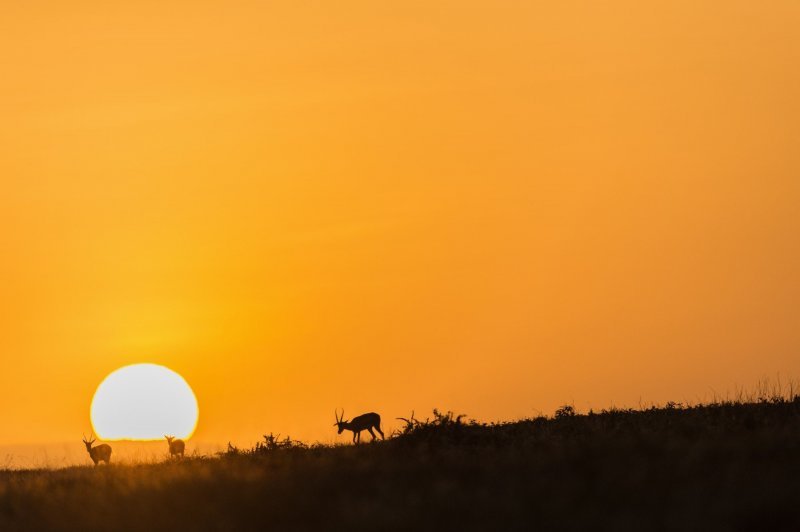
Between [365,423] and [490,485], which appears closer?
[490,485]

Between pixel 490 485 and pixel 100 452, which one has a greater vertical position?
pixel 100 452

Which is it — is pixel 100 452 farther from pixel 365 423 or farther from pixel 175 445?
pixel 365 423

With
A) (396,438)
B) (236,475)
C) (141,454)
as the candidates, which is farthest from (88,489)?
(141,454)

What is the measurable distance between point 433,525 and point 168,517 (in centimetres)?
616

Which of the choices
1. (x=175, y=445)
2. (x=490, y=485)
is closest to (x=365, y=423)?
(x=175, y=445)

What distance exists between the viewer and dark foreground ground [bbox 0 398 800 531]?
2297 cm

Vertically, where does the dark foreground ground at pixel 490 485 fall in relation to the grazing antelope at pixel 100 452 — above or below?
below

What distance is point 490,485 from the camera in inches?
994

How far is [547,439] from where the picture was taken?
30.8 m

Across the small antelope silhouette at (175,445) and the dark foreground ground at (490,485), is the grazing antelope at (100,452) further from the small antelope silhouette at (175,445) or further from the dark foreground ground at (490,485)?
the dark foreground ground at (490,485)

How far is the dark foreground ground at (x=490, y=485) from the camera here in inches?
904

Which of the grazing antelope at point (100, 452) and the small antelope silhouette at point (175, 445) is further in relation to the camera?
the grazing antelope at point (100, 452)

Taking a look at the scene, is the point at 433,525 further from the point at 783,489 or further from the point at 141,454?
the point at 141,454

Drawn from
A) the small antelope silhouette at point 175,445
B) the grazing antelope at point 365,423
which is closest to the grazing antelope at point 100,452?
the small antelope silhouette at point 175,445
